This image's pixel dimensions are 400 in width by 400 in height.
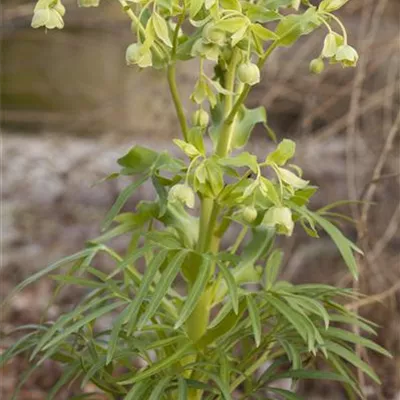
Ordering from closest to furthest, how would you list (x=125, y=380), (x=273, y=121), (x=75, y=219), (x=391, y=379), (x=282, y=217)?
1. (x=282, y=217)
2. (x=125, y=380)
3. (x=391, y=379)
4. (x=75, y=219)
5. (x=273, y=121)

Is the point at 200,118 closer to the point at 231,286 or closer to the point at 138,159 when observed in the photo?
the point at 138,159

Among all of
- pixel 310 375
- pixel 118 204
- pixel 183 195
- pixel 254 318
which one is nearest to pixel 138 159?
pixel 118 204

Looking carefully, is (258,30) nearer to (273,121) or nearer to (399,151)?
(399,151)

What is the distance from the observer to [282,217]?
1155mm

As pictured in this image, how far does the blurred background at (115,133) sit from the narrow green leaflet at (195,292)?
1.14 meters

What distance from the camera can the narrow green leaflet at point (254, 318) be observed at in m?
1.19

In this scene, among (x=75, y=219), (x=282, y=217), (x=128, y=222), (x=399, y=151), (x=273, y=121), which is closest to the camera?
(x=282, y=217)

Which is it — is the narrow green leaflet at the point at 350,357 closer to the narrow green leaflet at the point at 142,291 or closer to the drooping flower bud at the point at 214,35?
the narrow green leaflet at the point at 142,291

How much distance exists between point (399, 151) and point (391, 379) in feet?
2.62

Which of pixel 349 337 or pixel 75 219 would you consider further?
pixel 75 219

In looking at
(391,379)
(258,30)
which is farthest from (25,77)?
(258,30)

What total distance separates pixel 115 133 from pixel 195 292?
2565 mm

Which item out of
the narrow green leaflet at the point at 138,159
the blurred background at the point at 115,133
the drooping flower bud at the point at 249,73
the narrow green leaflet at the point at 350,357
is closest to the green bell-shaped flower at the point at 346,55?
the drooping flower bud at the point at 249,73

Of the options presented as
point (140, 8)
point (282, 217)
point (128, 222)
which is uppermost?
point (140, 8)
